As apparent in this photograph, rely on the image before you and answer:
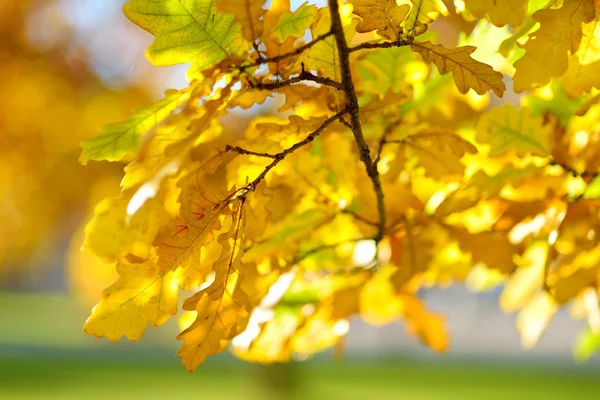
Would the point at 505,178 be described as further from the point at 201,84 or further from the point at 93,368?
the point at 93,368

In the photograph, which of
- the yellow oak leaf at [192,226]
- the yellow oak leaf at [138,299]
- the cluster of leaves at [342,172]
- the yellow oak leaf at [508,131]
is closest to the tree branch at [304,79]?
the cluster of leaves at [342,172]

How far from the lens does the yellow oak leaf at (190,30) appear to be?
1.93ft

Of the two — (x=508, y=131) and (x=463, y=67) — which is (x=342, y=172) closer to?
(x=508, y=131)

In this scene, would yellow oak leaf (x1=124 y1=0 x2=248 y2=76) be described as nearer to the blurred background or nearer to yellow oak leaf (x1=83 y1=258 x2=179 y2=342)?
yellow oak leaf (x1=83 y1=258 x2=179 y2=342)

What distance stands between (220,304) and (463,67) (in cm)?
34

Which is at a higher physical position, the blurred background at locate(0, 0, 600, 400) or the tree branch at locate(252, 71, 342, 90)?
the blurred background at locate(0, 0, 600, 400)

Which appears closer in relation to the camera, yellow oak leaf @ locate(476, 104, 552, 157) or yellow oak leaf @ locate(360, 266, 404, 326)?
yellow oak leaf @ locate(476, 104, 552, 157)

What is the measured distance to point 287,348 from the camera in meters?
1.00

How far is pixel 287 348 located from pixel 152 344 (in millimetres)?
12498

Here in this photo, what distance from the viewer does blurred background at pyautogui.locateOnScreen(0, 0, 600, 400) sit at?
14.2 feet

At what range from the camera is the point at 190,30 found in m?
0.60

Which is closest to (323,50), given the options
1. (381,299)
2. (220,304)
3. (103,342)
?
(220,304)

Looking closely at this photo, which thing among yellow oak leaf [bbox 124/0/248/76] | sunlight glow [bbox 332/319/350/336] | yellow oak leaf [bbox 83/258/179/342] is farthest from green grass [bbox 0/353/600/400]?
yellow oak leaf [bbox 124/0/248/76]

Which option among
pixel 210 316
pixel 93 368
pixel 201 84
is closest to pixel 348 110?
pixel 201 84
